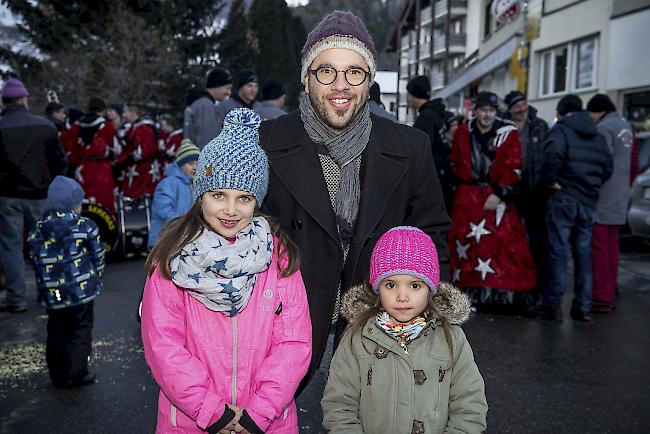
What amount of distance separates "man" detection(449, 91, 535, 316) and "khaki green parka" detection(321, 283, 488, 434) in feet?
13.0

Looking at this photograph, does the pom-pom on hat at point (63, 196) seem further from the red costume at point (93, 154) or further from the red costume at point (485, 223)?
the red costume at point (93, 154)

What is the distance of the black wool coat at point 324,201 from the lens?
2.57 meters

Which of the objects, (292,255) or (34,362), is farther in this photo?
(34,362)

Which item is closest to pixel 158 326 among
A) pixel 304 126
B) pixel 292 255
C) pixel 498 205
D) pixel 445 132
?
pixel 292 255

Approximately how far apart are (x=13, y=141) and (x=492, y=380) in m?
4.96

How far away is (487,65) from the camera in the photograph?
1096 inches

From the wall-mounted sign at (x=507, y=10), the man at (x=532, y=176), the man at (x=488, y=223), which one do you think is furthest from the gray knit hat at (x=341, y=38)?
the wall-mounted sign at (x=507, y=10)

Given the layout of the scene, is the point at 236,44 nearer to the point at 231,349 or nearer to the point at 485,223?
the point at 485,223

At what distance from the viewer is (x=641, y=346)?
219 inches

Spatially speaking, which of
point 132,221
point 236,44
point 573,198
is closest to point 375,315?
point 573,198

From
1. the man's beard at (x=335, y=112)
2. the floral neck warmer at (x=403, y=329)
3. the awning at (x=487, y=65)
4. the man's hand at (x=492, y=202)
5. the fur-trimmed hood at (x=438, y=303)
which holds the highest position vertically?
the awning at (x=487, y=65)

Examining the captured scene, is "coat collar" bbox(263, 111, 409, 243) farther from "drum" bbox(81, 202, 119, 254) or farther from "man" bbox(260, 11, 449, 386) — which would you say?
"drum" bbox(81, 202, 119, 254)

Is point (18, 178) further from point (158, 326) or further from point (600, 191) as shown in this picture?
point (600, 191)

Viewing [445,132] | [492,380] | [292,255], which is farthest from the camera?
[445,132]
